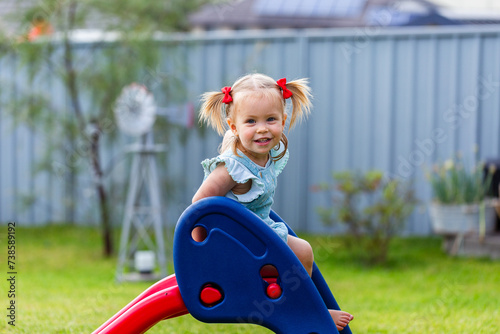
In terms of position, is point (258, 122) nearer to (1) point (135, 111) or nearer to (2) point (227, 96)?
(2) point (227, 96)

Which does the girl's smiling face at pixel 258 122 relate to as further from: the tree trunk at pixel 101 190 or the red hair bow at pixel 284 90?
the tree trunk at pixel 101 190

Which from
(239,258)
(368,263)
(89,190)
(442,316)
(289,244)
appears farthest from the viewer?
(89,190)

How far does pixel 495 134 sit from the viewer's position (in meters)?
5.74

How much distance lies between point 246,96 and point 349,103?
4082mm

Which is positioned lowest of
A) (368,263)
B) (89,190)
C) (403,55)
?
(368,263)

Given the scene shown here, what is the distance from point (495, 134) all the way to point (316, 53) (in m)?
1.80

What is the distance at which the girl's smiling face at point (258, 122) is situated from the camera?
84.0 inches

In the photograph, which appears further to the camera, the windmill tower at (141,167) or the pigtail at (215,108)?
the windmill tower at (141,167)

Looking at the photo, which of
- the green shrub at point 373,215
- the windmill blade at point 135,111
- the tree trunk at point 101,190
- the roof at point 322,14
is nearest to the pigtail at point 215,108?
the windmill blade at point 135,111

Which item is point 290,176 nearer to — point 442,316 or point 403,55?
point 403,55

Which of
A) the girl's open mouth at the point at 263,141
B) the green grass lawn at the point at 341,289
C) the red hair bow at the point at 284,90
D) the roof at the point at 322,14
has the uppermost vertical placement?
the roof at the point at 322,14

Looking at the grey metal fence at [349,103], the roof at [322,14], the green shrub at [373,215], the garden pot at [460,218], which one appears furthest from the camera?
the roof at [322,14]

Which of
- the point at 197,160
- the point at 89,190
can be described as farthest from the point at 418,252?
the point at 89,190

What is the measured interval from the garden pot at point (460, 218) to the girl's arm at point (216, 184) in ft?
11.3
